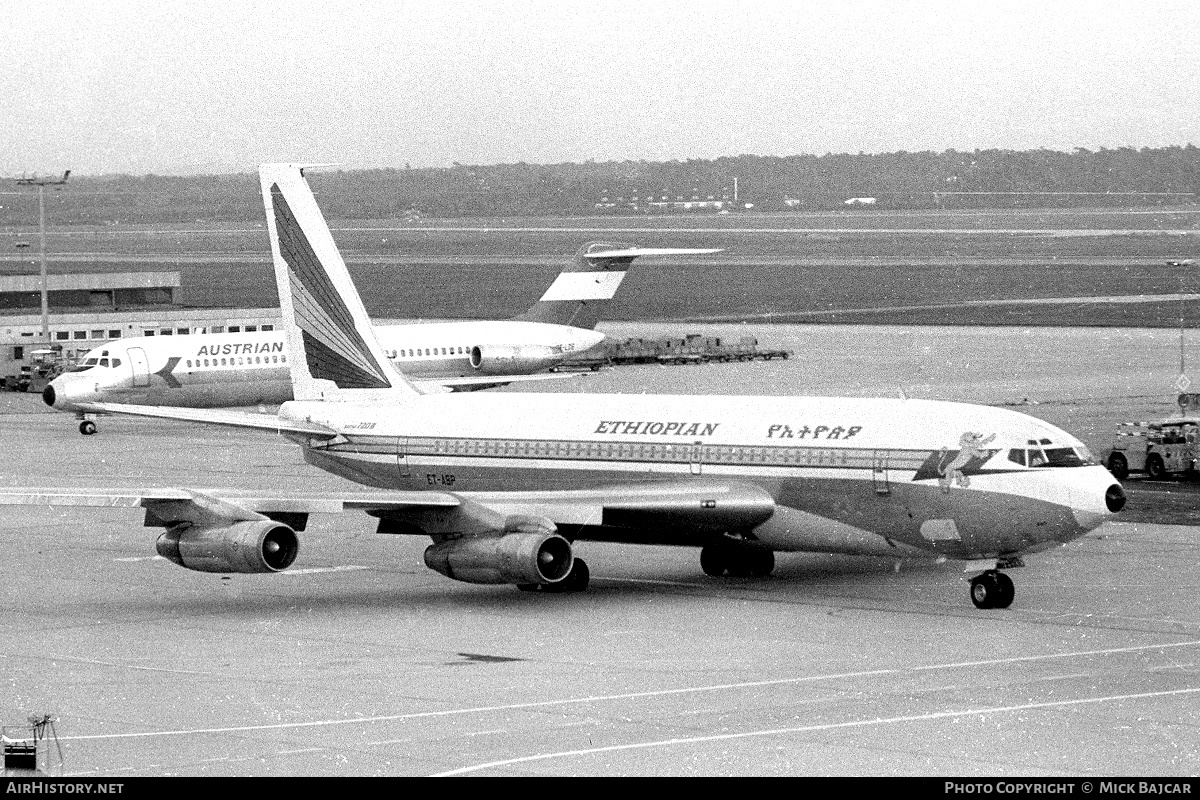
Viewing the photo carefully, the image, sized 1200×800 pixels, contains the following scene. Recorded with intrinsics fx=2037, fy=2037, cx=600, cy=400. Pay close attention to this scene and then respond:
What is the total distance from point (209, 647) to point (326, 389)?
11860 millimetres

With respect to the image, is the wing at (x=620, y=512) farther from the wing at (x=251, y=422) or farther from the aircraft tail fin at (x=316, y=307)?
the aircraft tail fin at (x=316, y=307)

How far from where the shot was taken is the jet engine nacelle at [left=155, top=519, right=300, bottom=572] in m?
35.8

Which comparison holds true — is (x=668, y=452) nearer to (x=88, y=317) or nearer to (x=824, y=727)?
(x=824, y=727)

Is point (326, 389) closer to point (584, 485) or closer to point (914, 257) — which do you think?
point (584, 485)

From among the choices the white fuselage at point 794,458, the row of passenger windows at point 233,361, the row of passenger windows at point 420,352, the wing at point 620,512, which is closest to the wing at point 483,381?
the row of passenger windows at point 420,352

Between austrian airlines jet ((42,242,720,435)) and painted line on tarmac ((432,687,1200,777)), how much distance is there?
41.1 meters

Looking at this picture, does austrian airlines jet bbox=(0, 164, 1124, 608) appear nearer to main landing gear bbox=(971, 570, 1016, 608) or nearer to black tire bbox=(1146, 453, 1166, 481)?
main landing gear bbox=(971, 570, 1016, 608)

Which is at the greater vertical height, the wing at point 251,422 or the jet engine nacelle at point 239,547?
the wing at point 251,422

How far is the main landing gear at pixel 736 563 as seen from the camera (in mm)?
40000

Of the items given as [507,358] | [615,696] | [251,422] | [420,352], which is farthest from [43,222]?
[615,696]

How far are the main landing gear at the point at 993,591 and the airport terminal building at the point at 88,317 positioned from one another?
62761 mm

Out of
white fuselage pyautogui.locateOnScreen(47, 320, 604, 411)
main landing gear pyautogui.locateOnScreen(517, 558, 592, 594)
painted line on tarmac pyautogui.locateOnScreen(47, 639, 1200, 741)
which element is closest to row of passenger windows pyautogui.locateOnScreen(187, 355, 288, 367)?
white fuselage pyautogui.locateOnScreen(47, 320, 604, 411)

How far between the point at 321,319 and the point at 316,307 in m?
0.28
